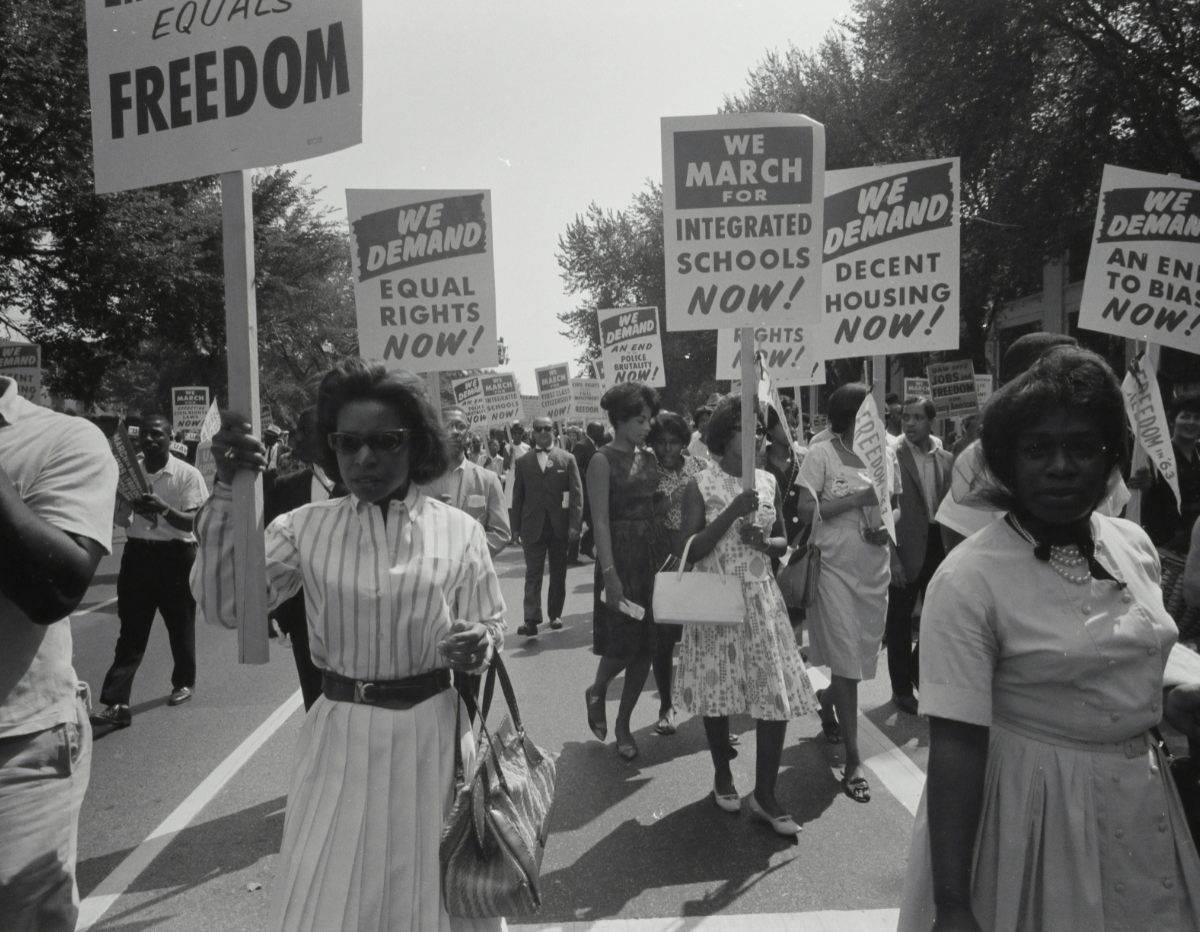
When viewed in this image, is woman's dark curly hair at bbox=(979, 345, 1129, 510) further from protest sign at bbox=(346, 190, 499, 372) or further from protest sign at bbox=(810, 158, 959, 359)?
protest sign at bbox=(346, 190, 499, 372)

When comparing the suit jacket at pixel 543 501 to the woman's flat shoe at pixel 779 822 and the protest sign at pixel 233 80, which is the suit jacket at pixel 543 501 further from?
the protest sign at pixel 233 80

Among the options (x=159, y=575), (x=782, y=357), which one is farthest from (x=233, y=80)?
(x=782, y=357)

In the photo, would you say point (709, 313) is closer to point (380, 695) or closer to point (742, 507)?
point (742, 507)

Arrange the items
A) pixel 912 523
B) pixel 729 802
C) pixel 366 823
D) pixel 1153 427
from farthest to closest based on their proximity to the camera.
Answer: pixel 912 523 → pixel 1153 427 → pixel 729 802 → pixel 366 823

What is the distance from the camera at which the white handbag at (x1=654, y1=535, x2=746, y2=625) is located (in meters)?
4.55

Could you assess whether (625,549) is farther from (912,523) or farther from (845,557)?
(912,523)

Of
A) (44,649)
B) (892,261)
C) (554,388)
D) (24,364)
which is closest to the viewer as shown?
(44,649)

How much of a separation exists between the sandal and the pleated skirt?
9.45 ft

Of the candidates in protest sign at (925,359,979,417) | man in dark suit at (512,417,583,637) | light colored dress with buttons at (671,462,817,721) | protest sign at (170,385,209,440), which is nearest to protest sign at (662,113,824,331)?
light colored dress with buttons at (671,462,817,721)

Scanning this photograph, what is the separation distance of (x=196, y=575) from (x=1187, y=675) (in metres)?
→ 2.42

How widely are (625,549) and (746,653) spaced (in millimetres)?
1538

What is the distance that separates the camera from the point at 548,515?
10.3 metres

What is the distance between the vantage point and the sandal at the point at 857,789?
4.97m

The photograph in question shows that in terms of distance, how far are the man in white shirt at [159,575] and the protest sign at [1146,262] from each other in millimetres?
6291
